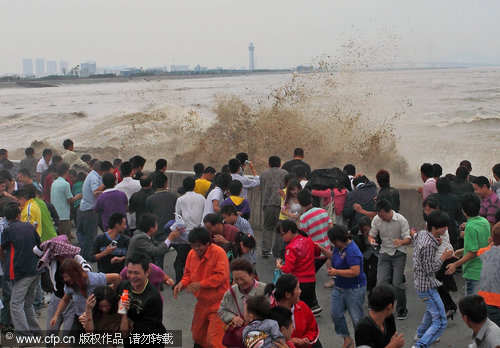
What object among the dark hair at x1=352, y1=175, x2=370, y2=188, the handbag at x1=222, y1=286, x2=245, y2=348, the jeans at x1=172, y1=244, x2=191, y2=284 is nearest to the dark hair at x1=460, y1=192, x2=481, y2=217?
the dark hair at x1=352, y1=175, x2=370, y2=188

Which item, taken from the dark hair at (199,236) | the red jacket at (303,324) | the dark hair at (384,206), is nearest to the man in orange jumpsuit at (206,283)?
the dark hair at (199,236)

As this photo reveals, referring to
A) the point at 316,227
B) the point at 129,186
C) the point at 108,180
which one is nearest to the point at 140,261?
the point at 316,227

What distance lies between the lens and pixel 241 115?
68.5 feet

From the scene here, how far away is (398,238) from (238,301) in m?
2.65

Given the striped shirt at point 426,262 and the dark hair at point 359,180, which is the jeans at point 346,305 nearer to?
the striped shirt at point 426,262

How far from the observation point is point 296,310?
4773 millimetres

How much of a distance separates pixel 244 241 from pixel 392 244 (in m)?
1.80

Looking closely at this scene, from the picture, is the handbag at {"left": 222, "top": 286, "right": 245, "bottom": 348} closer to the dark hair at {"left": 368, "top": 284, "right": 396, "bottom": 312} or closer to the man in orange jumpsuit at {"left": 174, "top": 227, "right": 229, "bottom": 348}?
the man in orange jumpsuit at {"left": 174, "top": 227, "right": 229, "bottom": 348}

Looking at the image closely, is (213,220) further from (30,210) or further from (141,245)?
(30,210)

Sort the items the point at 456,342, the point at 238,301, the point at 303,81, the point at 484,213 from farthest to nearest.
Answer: the point at 303,81, the point at 484,213, the point at 456,342, the point at 238,301

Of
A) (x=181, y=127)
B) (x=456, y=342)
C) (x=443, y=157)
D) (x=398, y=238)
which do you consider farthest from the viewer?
(x=443, y=157)

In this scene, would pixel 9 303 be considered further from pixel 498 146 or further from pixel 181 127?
pixel 498 146

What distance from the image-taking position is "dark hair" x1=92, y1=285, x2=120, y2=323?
4.94m

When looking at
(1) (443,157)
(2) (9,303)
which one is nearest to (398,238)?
(2) (9,303)
